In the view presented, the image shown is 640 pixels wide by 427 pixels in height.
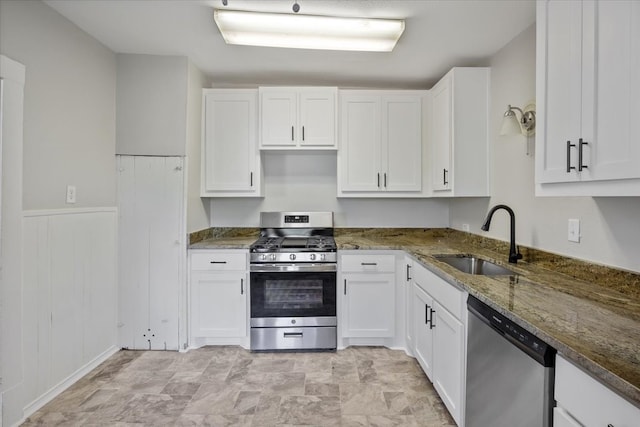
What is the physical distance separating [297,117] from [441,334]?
217 cm

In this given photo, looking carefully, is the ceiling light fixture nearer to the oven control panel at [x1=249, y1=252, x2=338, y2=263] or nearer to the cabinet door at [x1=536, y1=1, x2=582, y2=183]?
the cabinet door at [x1=536, y1=1, x2=582, y2=183]

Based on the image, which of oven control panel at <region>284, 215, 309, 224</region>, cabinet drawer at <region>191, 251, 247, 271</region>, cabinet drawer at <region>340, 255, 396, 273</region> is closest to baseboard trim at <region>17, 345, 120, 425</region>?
cabinet drawer at <region>191, 251, 247, 271</region>

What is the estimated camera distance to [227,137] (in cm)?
300

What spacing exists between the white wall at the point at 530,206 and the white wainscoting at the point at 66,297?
311 centimetres

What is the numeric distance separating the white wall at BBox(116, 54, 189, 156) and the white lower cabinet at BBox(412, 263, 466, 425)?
7.35 feet

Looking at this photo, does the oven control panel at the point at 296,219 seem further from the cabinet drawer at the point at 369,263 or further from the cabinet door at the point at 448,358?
the cabinet door at the point at 448,358

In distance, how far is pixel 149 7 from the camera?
2004mm

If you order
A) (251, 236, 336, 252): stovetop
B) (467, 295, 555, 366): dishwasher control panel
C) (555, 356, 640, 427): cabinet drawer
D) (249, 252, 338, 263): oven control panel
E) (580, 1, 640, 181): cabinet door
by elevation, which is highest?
(580, 1, 640, 181): cabinet door

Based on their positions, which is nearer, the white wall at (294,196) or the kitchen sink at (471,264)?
the kitchen sink at (471,264)

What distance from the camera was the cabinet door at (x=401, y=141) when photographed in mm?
3043

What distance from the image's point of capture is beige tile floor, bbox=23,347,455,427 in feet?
6.14

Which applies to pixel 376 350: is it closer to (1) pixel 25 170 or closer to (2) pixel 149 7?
(1) pixel 25 170

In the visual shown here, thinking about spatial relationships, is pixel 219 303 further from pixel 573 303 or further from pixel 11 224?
pixel 573 303

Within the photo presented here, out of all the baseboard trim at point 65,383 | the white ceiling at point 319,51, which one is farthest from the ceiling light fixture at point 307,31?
the baseboard trim at point 65,383
